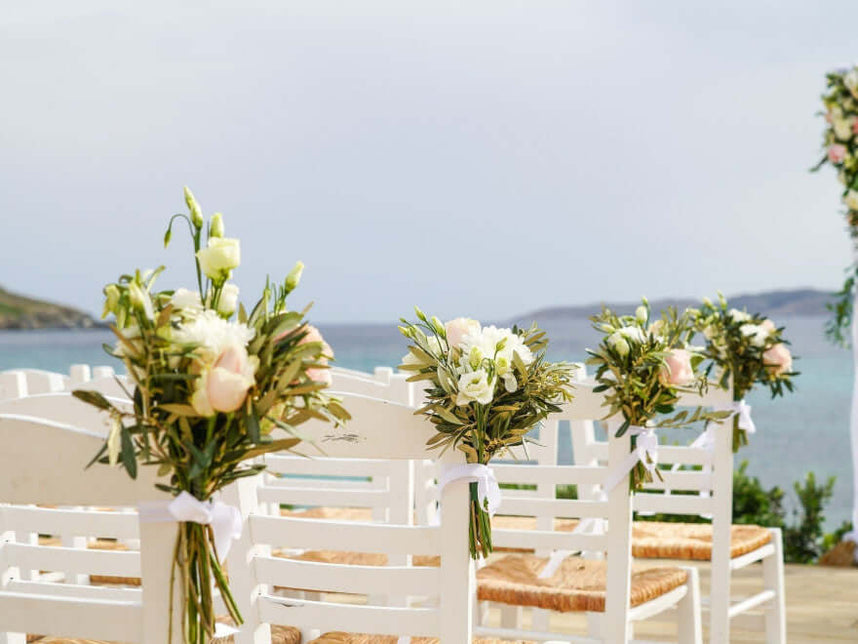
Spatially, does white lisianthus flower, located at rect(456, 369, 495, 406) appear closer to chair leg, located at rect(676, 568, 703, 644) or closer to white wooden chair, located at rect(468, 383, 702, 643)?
white wooden chair, located at rect(468, 383, 702, 643)

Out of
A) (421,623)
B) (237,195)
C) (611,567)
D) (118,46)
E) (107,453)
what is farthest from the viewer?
(237,195)

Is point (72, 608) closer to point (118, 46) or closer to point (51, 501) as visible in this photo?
point (51, 501)

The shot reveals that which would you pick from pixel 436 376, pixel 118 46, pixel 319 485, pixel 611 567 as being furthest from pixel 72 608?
pixel 118 46

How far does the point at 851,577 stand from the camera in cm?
529

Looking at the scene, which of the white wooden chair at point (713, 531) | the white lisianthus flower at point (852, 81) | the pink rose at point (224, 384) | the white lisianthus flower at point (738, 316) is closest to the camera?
the pink rose at point (224, 384)

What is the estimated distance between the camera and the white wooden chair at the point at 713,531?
2971mm

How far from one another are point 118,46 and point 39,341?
49.2ft

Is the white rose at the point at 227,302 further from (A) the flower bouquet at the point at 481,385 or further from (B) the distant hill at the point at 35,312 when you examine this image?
(B) the distant hill at the point at 35,312

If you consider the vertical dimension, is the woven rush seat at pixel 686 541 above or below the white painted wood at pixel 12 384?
below

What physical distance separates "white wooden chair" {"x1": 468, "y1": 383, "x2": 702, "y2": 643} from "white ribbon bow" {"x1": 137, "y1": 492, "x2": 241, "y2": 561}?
44.2 inches

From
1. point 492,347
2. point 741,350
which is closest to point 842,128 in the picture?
point 741,350

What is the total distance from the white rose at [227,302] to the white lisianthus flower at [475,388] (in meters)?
0.49

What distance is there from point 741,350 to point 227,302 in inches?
93.2

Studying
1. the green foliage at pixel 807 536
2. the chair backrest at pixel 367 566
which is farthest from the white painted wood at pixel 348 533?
A: the green foliage at pixel 807 536
